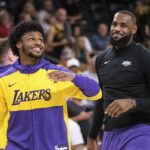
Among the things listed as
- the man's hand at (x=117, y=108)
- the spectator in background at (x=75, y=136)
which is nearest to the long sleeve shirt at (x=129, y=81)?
the man's hand at (x=117, y=108)

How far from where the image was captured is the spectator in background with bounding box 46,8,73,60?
11484mm

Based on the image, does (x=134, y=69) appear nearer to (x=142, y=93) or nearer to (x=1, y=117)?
(x=142, y=93)

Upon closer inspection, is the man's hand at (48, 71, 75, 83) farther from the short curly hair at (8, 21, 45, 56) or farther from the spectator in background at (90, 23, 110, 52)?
the spectator in background at (90, 23, 110, 52)

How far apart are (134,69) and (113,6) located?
1033 centimetres

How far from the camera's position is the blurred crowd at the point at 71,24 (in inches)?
446

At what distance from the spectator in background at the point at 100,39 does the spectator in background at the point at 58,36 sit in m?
0.86

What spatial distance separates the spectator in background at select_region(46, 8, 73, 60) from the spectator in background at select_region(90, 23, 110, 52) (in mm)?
856

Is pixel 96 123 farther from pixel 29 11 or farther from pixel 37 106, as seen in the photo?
pixel 29 11

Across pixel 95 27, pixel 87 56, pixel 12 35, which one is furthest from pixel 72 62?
pixel 95 27

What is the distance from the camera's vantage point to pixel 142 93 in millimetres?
4805

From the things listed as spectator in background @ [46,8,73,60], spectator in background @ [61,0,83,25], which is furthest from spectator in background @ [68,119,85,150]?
spectator in background @ [61,0,83,25]

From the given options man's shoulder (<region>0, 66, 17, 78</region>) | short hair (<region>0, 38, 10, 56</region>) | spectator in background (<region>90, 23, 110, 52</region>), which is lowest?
spectator in background (<region>90, 23, 110, 52</region>)

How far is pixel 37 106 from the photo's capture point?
13.5ft

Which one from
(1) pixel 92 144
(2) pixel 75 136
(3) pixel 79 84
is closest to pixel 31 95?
(3) pixel 79 84
